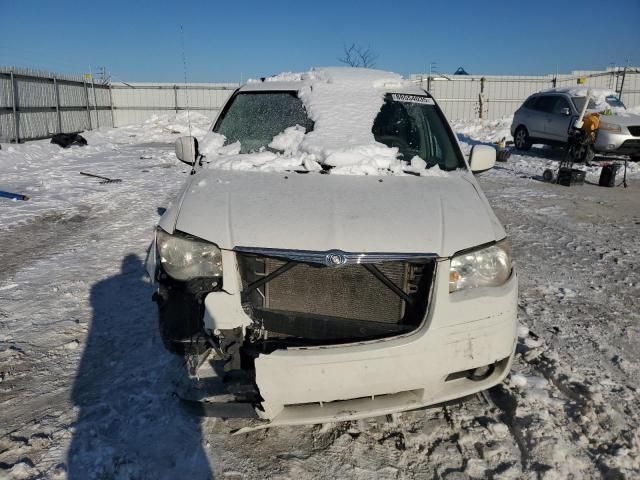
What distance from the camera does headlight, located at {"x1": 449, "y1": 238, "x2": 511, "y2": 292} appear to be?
2414 millimetres

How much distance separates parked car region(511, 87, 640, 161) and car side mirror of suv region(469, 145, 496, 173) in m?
9.90

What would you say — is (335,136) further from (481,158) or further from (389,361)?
(389,361)

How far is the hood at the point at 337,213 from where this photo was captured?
7.70 ft

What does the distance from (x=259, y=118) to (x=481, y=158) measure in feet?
5.65

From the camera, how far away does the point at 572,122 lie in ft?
46.6

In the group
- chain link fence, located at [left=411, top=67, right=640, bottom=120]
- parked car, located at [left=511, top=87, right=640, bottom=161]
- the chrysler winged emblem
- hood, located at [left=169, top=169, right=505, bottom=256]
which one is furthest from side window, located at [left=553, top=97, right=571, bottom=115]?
the chrysler winged emblem

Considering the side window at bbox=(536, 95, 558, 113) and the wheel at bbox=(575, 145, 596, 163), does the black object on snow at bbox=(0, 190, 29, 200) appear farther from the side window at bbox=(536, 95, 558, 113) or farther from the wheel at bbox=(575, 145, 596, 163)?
the side window at bbox=(536, 95, 558, 113)

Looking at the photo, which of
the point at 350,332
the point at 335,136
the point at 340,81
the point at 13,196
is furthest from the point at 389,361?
the point at 13,196

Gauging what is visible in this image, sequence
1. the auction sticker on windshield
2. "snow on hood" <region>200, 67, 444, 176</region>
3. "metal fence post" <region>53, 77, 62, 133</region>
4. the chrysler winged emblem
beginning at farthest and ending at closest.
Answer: "metal fence post" <region>53, 77, 62, 133</region> → the auction sticker on windshield → "snow on hood" <region>200, 67, 444, 176</region> → the chrysler winged emblem

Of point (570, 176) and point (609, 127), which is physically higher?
point (609, 127)

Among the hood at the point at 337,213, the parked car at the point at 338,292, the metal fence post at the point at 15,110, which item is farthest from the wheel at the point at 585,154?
the metal fence post at the point at 15,110

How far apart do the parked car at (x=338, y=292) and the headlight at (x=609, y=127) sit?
40.9 ft

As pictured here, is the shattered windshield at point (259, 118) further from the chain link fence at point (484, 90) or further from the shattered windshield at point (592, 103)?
the chain link fence at point (484, 90)

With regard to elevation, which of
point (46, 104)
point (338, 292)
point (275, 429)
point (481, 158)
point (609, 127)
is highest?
point (46, 104)
